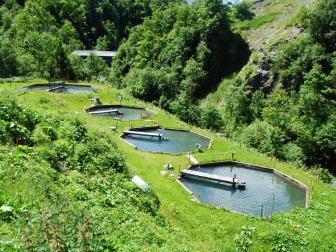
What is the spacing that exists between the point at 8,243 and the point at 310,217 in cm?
2412

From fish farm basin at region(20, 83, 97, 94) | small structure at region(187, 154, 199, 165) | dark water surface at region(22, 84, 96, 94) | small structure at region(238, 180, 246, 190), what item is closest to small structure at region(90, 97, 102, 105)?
dark water surface at region(22, 84, 96, 94)

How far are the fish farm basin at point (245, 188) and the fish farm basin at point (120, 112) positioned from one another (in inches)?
867

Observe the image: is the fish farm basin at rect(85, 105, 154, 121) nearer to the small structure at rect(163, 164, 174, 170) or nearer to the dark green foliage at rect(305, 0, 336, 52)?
the small structure at rect(163, 164, 174, 170)

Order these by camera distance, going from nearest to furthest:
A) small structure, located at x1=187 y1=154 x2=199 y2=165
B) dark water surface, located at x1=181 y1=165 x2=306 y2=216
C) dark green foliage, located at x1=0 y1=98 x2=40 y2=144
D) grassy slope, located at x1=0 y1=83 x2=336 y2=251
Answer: dark green foliage, located at x1=0 y1=98 x2=40 y2=144
grassy slope, located at x1=0 y1=83 x2=336 y2=251
dark water surface, located at x1=181 y1=165 x2=306 y2=216
small structure, located at x1=187 y1=154 x2=199 y2=165

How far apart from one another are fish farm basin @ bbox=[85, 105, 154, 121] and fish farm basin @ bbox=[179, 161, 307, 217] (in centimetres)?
2202

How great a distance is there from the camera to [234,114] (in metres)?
75.4

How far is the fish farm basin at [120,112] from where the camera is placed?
2269 inches

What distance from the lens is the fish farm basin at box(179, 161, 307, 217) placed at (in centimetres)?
3081

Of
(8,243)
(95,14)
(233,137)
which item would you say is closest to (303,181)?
(233,137)

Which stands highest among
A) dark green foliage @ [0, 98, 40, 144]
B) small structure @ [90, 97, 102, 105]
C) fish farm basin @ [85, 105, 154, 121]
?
dark green foliage @ [0, 98, 40, 144]

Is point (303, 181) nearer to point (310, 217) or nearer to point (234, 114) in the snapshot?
point (310, 217)

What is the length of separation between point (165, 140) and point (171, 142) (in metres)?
1.07

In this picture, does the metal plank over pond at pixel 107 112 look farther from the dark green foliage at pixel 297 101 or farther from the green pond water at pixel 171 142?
the dark green foliage at pixel 297 101

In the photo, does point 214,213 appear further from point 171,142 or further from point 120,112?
point 120,112
